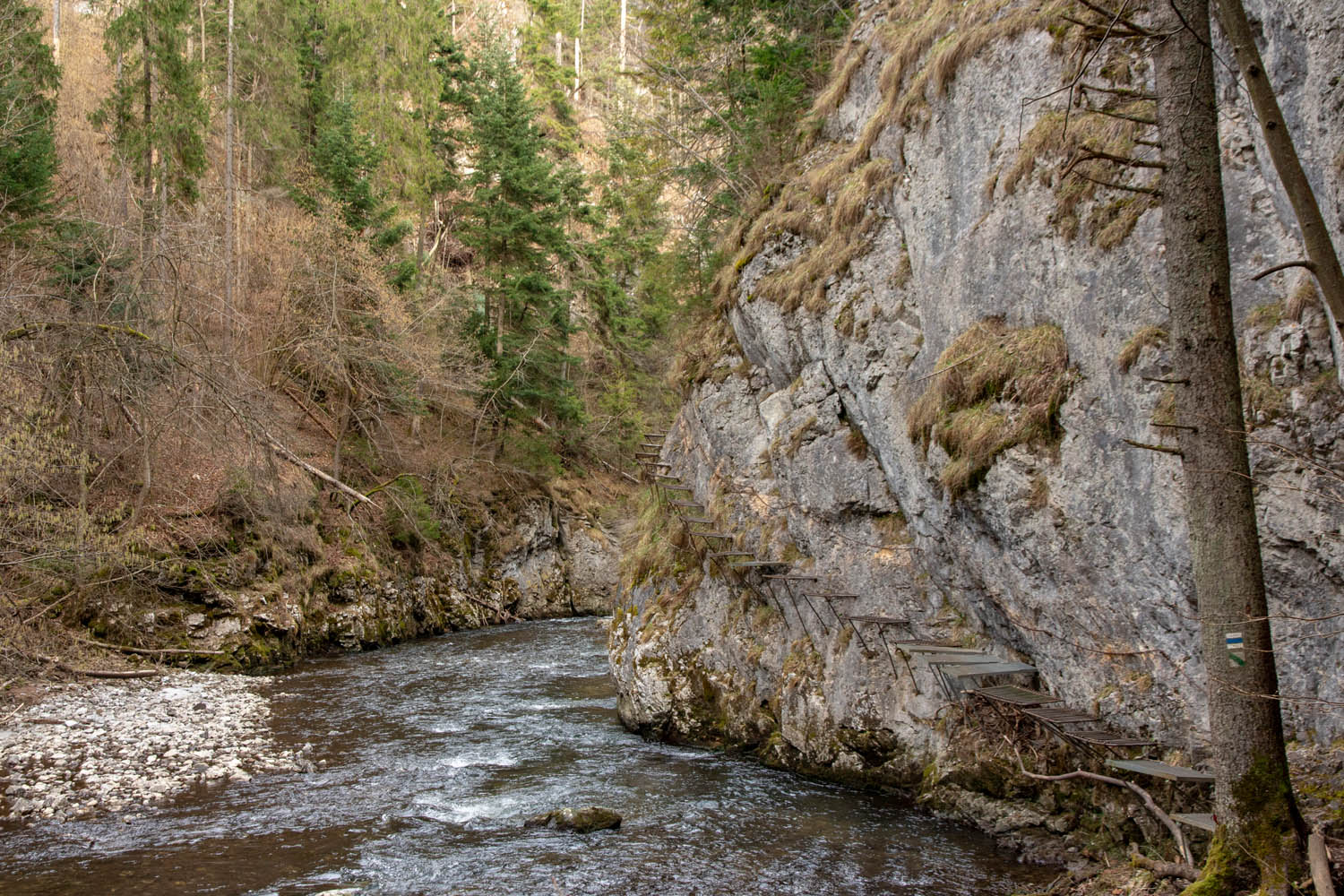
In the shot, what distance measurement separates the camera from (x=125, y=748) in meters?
10.5

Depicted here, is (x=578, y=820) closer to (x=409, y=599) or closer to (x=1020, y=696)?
(x=1020, y=696)

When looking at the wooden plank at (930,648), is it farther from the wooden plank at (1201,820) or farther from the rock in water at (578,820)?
the rock in water at (578,820)

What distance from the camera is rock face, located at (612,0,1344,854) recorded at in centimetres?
626

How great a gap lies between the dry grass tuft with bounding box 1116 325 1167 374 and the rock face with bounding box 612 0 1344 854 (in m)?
0.03

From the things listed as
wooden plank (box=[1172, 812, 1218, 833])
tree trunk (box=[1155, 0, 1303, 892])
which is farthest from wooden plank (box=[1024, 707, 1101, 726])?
tree trunk (box=[1155, 0, 1303, 892])

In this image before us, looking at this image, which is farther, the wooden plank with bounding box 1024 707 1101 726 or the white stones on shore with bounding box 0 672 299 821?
the white stones on shore with bounding box 0 672 299 821

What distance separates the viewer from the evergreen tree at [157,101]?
18.9m

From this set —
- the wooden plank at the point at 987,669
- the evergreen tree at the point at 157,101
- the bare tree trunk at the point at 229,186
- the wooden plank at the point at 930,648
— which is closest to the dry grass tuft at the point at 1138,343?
the wooden plank at the point at 987,669

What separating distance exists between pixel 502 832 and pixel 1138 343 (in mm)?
7282

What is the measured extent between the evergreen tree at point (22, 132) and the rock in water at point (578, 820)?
492 inches

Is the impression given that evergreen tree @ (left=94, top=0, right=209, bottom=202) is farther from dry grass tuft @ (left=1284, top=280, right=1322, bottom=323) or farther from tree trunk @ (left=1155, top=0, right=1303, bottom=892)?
dry grass tuft @ (left=1284, top=280, right=1322, bottom=323)

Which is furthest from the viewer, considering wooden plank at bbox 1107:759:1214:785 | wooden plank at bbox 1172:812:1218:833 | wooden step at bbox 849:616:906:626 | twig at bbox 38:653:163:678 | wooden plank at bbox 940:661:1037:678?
twig at bbox 38:653:163:678

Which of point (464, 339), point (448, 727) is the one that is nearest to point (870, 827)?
point (448, 727)

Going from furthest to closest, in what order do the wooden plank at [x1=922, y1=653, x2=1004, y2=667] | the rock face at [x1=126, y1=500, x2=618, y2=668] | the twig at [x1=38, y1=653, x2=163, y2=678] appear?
the rock face at [x1=126, y1=500, x2=618, y2=668] → the twig at [x1=38, y1=653, x2=163, y2=678] → the wooden plank at [x1=922, y1=653, x2=1004, y2=667]
